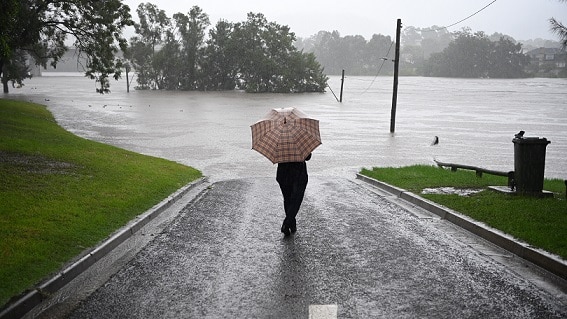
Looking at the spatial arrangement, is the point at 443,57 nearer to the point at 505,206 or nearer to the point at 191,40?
the point at 191,40

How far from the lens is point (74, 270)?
6.13 metres

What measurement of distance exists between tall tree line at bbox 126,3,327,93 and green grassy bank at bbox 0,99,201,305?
2731 inches

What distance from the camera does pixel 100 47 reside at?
1179 inches

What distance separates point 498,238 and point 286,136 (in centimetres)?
345

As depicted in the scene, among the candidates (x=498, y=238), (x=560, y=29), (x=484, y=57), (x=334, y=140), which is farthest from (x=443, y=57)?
(x=498, y=238)

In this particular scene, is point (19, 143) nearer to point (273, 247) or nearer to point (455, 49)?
point (273, 247)

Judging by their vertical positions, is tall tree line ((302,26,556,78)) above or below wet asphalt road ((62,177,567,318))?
above

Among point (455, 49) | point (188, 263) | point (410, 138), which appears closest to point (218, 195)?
point (188, 263)

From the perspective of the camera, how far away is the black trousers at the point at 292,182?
788 centimetres

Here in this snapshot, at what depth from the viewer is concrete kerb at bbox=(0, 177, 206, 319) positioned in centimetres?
498

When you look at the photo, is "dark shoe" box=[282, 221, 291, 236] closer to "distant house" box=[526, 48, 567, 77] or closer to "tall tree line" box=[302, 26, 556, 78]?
"tall tree line" box=[302, 26, 556, 78]

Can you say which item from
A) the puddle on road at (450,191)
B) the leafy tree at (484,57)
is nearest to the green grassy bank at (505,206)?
the puddle on road at (450,191)

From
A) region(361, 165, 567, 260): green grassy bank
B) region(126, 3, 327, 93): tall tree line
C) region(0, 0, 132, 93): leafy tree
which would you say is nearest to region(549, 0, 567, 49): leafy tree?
region(361, 165, 567, 260): green grassy bank

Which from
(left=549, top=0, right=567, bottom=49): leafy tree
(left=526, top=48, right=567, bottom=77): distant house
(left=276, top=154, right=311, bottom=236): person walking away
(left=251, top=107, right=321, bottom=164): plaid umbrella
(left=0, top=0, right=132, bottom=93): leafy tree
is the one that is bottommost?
(left=276, top=154, right=311, bottom=236): person walking away
